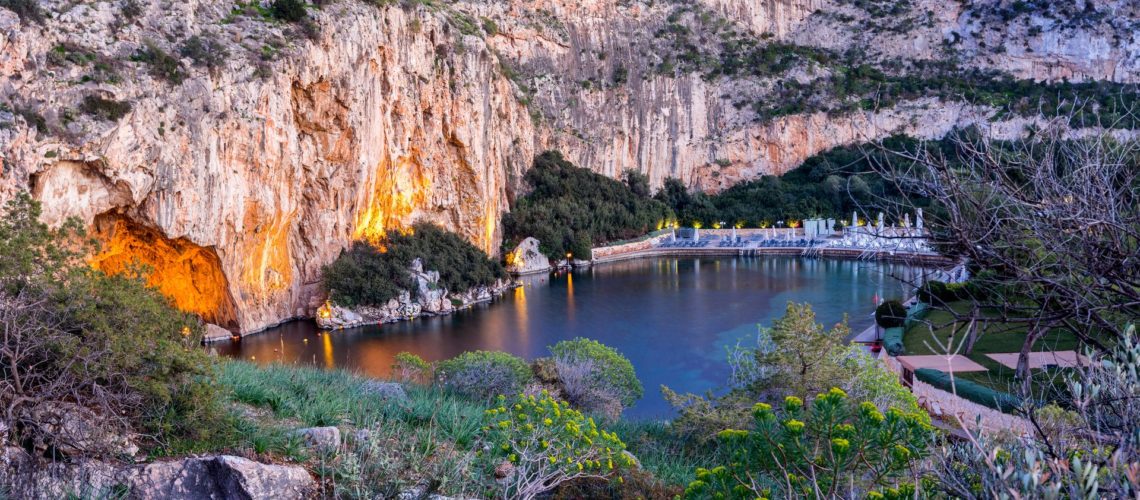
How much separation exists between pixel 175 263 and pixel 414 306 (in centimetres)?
884

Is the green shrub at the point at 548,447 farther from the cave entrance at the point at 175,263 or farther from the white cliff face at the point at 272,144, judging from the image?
the cave entrance at the point at 175,263

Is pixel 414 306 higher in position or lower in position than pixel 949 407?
higher

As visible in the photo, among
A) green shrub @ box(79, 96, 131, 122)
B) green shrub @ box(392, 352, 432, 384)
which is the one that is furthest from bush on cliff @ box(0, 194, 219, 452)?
green shrub @ box(79, 96, 131, 122)

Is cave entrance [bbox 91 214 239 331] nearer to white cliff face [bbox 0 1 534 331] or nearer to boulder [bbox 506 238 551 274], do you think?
white cliff face [bbox 0 1 534 331]

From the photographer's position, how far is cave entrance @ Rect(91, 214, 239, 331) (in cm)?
2044

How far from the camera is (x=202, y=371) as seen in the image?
5.94 metres

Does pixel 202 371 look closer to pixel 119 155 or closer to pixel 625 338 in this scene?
pixel 119 155

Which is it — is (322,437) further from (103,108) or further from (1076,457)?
(103,108)

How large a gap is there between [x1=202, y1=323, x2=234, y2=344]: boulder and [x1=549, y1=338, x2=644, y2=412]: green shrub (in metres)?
14.3

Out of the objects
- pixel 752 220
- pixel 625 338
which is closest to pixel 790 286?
pixel 625 338

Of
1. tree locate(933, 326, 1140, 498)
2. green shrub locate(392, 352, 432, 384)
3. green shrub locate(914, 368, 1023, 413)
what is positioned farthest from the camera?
green shrub locate(392, 352, 432, 384)

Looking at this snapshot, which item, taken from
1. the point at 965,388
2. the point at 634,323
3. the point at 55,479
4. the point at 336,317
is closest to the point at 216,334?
the point at 336,317

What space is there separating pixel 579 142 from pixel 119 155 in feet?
116

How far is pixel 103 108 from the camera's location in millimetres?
18297
